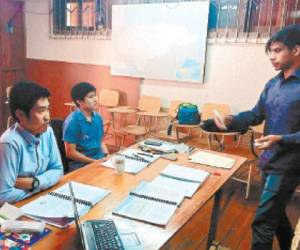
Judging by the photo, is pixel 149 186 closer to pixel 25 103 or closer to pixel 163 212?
pixel 163 212

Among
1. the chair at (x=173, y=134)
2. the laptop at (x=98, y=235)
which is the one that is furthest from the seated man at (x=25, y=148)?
the chair at (x=173, y=134)

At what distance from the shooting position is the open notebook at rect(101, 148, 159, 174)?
1.75 meters

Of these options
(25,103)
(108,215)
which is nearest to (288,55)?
(108,215)

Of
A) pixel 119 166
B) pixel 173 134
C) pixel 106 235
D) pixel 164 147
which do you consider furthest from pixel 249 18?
pixel 106 235

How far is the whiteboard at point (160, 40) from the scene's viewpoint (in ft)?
12.0

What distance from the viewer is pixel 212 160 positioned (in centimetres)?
200

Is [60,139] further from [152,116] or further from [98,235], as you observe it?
[152,116]

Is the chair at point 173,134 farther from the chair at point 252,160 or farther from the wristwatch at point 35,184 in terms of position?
the wristwatch at point 35,184

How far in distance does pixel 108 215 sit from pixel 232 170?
917 mm

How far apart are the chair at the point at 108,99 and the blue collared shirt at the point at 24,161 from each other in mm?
2596

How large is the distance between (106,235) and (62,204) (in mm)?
323

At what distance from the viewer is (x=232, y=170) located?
6.09 ft

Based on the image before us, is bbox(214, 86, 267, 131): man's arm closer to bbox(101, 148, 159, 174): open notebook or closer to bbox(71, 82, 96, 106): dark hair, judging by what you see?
bbox(101, 148, 159, 174): open notebook

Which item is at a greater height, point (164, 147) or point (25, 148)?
point (25, 148)
